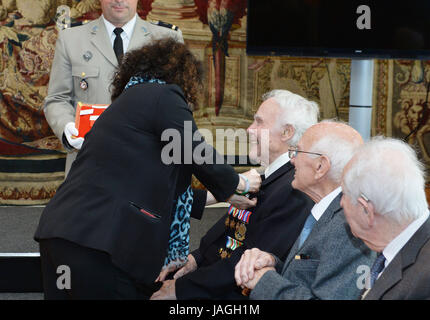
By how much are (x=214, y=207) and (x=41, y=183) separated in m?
1.68

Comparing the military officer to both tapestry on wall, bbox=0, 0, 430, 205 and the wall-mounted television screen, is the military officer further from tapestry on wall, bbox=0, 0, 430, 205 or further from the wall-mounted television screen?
Result: tapestry on wall, bbox=0, 0, 430, 205

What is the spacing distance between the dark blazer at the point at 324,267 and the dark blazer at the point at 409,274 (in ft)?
0.72

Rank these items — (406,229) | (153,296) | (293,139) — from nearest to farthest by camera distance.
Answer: (406,229) < (153,296) < (293,139)

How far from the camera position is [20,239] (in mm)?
4379

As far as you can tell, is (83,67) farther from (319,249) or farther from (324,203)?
(319,249)

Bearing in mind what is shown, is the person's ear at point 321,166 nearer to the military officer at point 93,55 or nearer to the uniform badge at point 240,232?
the uniform badge at point 240,232

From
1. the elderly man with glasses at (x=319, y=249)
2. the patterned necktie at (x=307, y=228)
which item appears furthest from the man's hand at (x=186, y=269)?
the patterned necktie at (x=307, y=228)

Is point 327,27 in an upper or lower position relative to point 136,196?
upper

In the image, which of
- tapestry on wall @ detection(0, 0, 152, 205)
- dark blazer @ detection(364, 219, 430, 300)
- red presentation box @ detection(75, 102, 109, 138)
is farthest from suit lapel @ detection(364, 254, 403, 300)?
tapestry on wall @ detection(0, 0, 152, 205)

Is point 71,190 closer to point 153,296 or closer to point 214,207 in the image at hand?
point 153,296

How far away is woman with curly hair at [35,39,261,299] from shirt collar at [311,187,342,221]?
474 mm

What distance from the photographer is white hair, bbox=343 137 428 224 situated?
1.48 metres

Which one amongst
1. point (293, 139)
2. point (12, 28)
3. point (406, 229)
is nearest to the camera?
point (406, 229)

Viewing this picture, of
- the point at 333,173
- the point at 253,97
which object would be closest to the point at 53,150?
the point at 253,97
